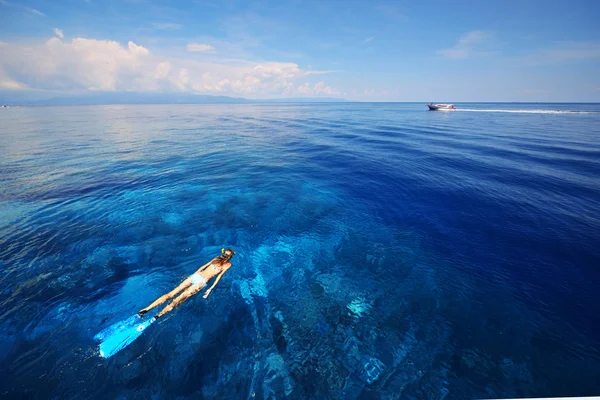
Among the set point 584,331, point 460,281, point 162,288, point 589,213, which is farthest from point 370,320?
point 589,213

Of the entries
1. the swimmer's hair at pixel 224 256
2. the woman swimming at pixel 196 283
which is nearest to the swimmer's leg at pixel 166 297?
the woman swimming at pixel 196 283

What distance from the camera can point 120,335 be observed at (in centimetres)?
1121

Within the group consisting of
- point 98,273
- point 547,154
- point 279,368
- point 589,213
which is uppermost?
point 547,154

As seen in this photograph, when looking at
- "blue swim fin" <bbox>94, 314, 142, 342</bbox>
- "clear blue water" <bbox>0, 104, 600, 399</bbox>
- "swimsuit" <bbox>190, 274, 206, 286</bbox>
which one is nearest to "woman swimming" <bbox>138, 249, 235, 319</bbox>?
"swimsuit" <bbox>190, 274, 206, 286</bbox>

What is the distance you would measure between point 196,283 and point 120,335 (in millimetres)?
4037

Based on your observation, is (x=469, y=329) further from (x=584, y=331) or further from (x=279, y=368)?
(x=279, y=368)

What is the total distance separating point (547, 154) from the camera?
4047 cm

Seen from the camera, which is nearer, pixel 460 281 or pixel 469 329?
pixel 469 329

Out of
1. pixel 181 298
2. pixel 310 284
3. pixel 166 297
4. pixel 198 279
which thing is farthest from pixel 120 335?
pixel 310 284

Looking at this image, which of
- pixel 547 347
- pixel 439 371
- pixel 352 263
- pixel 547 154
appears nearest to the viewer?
pixel 439 371

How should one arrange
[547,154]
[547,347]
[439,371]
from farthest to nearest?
[547,154]
[547,347]
[439,371]

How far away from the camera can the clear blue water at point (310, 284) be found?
9.92 metres

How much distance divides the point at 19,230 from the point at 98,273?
1105cm

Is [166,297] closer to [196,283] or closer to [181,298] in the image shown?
[181,298]
